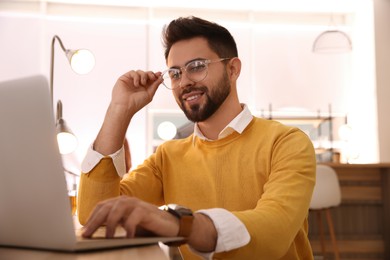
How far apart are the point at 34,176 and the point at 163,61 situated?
6.48 metres

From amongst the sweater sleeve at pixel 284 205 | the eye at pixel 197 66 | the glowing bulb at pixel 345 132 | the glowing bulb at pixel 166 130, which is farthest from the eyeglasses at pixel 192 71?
the glowing bulb at pixel 345 132

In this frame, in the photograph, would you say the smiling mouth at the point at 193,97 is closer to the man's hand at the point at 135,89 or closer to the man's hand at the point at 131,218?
the man's hand at the point at 135,89

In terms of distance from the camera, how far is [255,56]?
23.9 feet

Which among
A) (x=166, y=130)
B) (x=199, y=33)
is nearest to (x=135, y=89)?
(x=199, y=33)

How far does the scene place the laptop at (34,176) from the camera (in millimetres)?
612

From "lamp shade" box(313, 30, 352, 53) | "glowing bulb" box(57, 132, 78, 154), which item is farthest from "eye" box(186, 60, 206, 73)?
"lamp shade" box(313, 30, 352, 53)

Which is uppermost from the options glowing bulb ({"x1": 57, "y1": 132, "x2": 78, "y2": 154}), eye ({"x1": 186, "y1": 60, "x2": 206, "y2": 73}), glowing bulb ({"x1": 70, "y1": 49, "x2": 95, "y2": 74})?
glowing bulb ({"x1": 70, "y1": 49, "x2": 95, "y2": 74})

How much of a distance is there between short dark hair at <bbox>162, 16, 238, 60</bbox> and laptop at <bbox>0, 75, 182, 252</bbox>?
0.83 meters

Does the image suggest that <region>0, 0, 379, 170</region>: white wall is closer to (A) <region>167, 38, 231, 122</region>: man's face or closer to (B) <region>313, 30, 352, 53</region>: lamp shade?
(B) <region>313, 30, 352, 53</region>: lamp shade

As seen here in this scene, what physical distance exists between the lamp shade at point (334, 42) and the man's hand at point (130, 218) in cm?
559

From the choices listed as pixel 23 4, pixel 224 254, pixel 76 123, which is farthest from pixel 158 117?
pixel 224 254

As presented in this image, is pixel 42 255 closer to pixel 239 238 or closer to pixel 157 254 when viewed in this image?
pixel 157 254

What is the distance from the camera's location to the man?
1.15 meters

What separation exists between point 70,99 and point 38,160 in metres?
6.32
